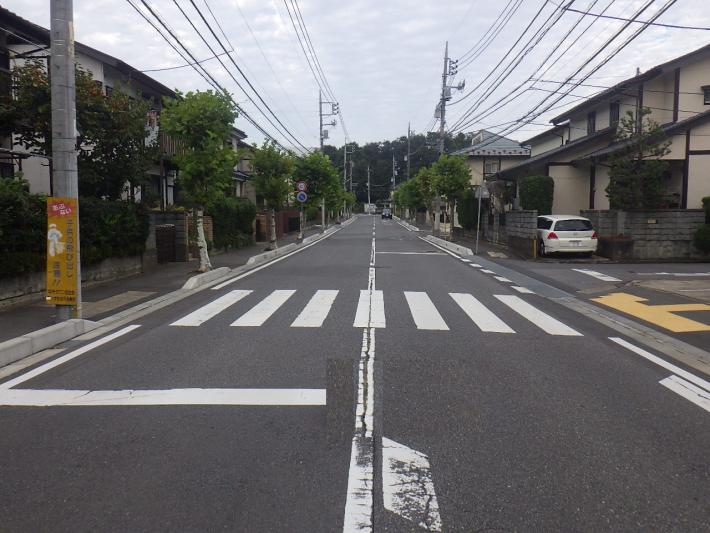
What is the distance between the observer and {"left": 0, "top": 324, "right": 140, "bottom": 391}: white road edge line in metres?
6.27

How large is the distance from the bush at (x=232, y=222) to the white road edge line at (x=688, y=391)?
18071 mm

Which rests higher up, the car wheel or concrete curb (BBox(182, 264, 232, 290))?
the car wheel

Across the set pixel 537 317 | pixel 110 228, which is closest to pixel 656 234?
pixel 537 317

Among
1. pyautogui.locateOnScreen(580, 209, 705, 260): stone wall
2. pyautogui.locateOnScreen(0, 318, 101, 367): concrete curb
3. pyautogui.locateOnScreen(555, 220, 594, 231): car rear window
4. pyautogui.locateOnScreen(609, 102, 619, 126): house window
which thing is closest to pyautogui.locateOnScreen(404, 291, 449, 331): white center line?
pyautogui.locateOnScreen(0, 318, 101, 367): concrete curb

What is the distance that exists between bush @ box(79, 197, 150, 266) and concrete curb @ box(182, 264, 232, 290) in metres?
2.09

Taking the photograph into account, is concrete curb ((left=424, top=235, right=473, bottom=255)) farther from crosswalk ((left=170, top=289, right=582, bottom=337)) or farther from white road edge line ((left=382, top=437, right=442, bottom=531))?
white road edge line ((left=382, top=437, right=442, bottom=531))

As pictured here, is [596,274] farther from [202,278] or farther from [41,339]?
[41,339]

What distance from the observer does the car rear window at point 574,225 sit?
20.9m

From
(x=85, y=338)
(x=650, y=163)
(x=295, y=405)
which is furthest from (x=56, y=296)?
(x=650, y=163)

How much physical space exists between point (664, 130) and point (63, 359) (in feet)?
70.0

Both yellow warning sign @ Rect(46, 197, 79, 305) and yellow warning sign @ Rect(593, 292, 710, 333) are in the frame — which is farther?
yellow warning sign @ Rect(593, 292, 710, 333)

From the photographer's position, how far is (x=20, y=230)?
10.7 m

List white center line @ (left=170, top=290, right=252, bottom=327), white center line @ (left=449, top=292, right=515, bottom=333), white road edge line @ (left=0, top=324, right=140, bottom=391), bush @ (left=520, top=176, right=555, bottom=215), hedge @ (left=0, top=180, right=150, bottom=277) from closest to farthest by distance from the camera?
white road edge line @ (left=0, top=324, right=140, bottom=391) → white center line @ (left=449, top=292, right=515, bottom=333) → white center line @ (left=170, top=290, right=252, bottom=327) → hedge @ (left=0, top=180, right=150, bottom=277) → bush @ (left=520, top=176, right=555, bottom=215)

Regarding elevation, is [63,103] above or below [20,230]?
above
